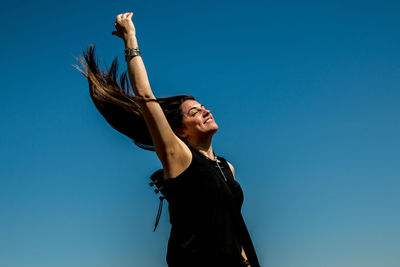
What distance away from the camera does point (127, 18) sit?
4.27m

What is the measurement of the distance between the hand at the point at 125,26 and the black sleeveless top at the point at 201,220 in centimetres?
134

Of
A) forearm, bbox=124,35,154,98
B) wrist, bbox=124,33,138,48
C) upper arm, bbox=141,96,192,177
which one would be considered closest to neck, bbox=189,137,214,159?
upper arm, bbox=141,96,192,177

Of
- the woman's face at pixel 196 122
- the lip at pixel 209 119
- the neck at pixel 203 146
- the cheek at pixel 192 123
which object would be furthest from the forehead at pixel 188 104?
the neck at pixel 203 146

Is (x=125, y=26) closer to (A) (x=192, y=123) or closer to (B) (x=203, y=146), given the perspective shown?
(A) (x=192, y=123)

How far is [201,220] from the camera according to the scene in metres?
4.07

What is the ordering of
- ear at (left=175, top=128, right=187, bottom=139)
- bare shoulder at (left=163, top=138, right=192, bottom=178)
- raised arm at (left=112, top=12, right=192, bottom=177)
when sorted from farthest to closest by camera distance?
ear at (left=175, top=128, right=187, bottom=139), bare shoulder at (left=163, top=138, right=192, bottom=178), raised arm at (left=112, top=12, right=192, bottom=177)

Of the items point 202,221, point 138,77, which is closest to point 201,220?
point 202,221

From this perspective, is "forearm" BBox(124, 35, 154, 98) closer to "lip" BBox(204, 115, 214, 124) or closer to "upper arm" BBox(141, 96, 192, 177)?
"upper arm" BBox(141, 96, 192, 177)

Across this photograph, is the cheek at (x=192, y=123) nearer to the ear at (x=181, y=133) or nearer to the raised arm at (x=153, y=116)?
the ear at (x=181, y=133)

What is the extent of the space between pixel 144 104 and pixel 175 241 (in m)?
1.30

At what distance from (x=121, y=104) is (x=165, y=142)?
1279 mm

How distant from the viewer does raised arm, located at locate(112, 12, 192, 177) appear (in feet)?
13.0

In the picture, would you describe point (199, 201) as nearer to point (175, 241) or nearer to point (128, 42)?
point (175, 241)

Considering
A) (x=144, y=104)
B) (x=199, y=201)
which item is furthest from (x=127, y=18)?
(x=199, y=201)
